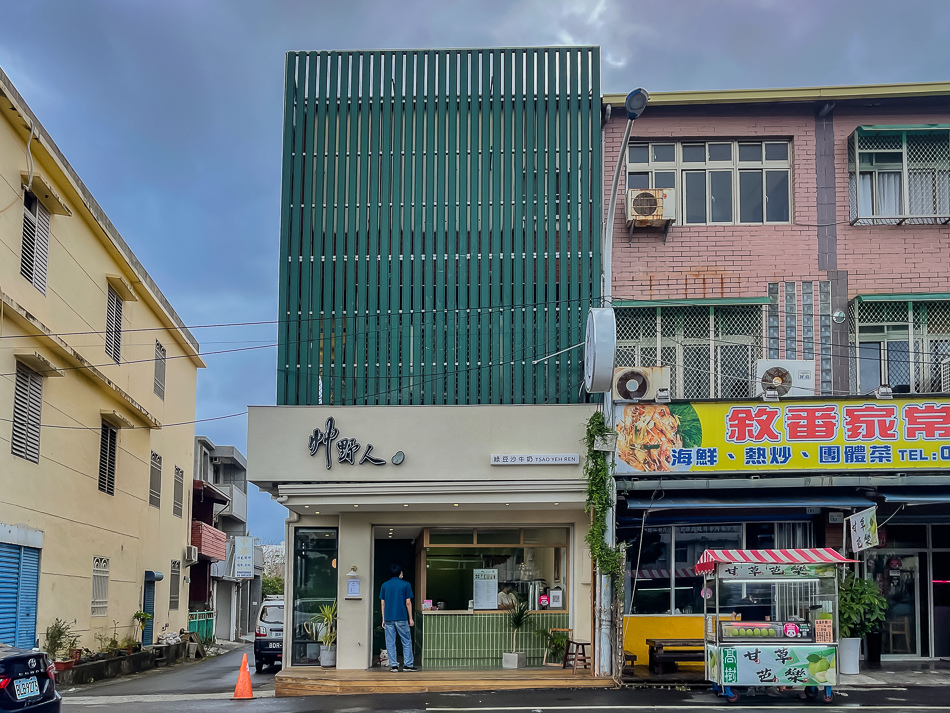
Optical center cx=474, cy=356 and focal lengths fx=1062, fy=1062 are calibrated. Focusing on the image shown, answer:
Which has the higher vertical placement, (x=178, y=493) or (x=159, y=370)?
(x=159, y=370)

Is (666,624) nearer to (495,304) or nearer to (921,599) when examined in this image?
(921,599)

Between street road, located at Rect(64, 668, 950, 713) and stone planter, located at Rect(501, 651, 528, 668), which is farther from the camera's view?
stone planter, located at Rect(501, 651, 528, 668)

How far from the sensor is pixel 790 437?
18.1 m

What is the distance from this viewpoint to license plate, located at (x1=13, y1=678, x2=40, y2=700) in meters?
9.73

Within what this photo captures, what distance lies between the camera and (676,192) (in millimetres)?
20078

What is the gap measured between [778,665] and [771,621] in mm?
787

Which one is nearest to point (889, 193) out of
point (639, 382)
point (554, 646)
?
point (639, 382)

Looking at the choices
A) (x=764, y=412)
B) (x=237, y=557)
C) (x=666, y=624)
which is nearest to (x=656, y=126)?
(x=764, y=412)

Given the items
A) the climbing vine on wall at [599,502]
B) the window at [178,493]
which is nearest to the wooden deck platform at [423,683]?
the climbing vine on wall at [599,502]

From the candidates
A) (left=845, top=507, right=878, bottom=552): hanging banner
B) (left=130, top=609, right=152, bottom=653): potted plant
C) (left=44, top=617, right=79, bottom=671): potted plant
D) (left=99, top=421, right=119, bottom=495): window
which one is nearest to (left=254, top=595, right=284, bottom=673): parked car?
(left=130, top=609, right=152, bottom=653): potted plant

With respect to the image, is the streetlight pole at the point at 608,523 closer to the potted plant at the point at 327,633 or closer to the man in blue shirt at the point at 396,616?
the man in blue shirt at the point at 396,616

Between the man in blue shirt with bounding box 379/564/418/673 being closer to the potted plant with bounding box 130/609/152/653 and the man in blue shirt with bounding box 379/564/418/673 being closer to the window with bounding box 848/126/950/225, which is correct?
the window with bounding box 848/126/950/225

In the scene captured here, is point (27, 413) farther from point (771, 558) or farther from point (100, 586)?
point (771, 558)

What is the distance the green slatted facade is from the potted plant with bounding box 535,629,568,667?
4146 millimetres
